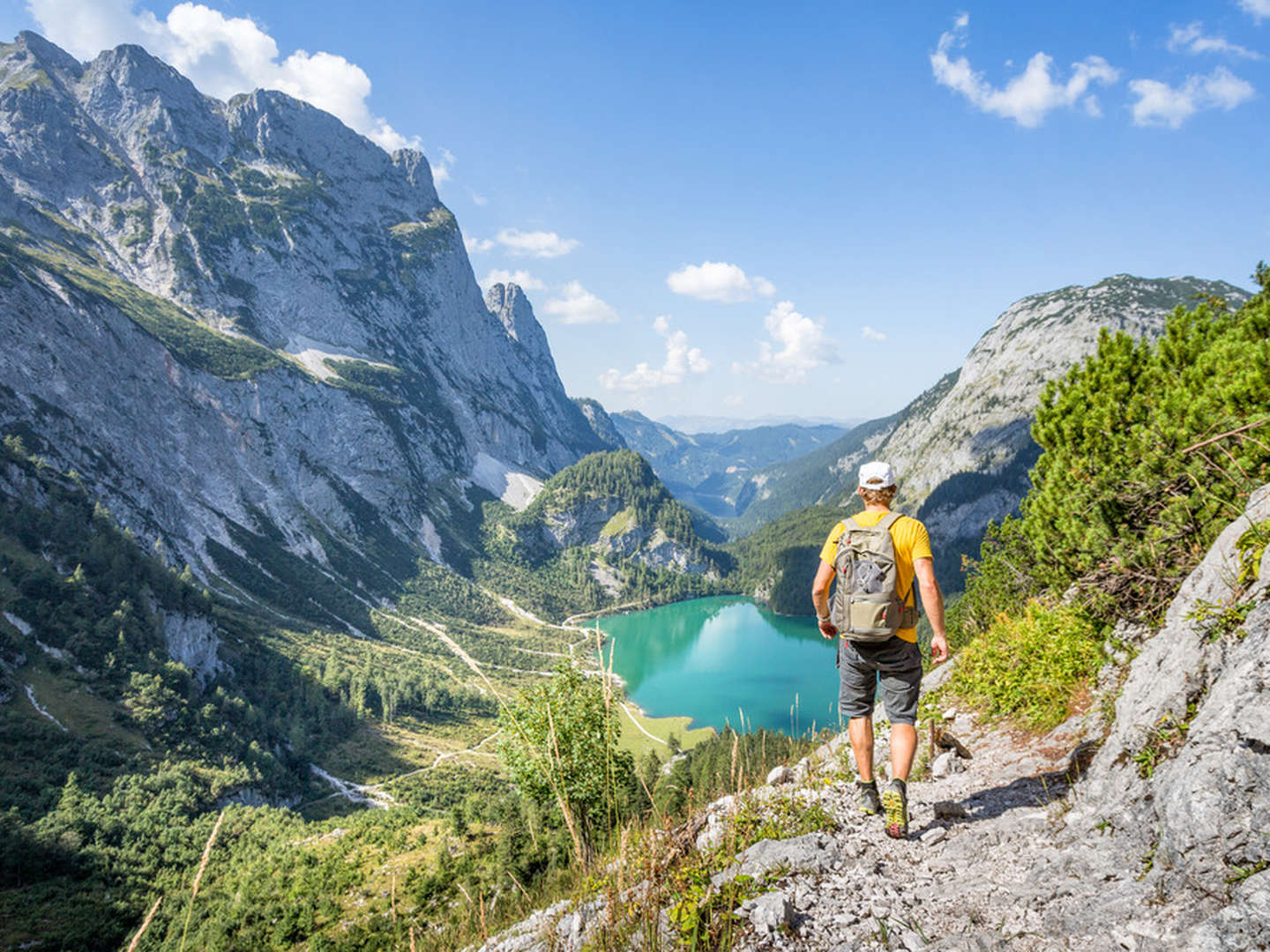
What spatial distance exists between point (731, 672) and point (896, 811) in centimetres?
14830

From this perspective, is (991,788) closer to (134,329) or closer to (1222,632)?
(1222,632)

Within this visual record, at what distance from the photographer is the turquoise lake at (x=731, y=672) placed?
11469cm

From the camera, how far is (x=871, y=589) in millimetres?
5668

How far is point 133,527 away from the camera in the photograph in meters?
127

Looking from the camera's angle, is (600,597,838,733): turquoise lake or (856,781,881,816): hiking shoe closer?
(856,781,881,816): hiking shoe

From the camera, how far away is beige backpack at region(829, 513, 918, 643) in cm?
557

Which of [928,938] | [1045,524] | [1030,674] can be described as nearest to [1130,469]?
[1030,674]

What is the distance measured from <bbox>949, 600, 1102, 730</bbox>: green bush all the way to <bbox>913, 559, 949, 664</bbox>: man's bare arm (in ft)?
10.9

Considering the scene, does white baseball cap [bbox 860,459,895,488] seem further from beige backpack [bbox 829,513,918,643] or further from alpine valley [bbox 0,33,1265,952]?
alpine valley [bbox 0,33,1265,952]

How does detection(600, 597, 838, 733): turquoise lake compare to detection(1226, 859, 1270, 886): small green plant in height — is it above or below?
below

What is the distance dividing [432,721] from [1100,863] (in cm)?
13712

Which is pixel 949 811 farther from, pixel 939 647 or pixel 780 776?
pixel 780 776

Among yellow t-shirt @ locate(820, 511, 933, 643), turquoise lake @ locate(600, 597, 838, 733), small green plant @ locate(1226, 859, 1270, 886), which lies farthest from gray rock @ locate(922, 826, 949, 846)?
turquoise lake @ locate(600, 597, 838, 733)

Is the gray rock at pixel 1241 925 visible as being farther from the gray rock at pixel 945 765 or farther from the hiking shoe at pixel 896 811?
the gray rock at pixel 945 765
